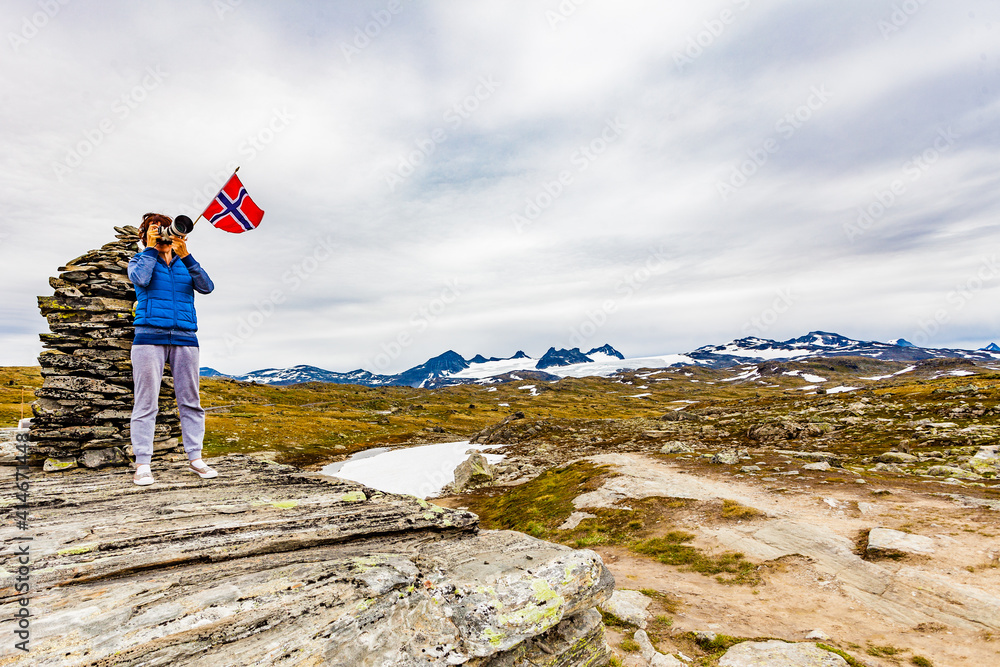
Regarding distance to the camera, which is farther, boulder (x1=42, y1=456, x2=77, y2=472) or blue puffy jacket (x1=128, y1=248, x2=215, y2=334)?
boulder (x1=42, y1=456, x2=77, y2=472)

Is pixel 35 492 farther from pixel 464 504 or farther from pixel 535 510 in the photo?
pixel 464 504

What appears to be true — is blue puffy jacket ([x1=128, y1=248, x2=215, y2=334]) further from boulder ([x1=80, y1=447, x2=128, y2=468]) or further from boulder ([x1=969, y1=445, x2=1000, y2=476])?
boulder ([x1=969, y1=445, x2=1000, y2=476])

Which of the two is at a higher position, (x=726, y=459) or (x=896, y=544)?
(x=896, y=544)

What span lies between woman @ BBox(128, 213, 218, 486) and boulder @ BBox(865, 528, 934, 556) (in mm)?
23317

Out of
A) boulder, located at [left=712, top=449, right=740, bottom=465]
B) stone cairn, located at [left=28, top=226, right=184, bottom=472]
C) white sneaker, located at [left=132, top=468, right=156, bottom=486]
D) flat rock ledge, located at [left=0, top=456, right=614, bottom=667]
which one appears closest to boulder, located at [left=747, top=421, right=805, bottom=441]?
boulder, located at [left=712, top=449, right=740, bottom=465]

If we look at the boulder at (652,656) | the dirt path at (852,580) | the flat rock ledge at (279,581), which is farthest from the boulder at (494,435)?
the flat rock ledge at (279,581)

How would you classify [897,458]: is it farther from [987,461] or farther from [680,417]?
[680,417]

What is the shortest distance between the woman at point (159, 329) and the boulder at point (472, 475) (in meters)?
33.7

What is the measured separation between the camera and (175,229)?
401 inches

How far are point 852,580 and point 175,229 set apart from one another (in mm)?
23494

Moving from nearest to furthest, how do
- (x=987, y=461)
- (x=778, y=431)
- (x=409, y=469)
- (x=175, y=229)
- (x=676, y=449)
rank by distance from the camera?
1. (x=175, y=229)
2. (x=987, y=461)
3. (x=676, y=449)
4. (x=778, y=431)
5. (x=409, y=469)

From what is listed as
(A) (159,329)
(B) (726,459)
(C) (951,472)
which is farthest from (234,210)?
(C) (951,472)

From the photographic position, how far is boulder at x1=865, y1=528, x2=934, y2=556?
1538 cm

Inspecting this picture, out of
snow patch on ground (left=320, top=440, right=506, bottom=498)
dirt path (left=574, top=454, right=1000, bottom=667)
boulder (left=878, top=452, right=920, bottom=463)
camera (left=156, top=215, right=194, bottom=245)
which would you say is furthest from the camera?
snow patch on ground (left=320, top=440, right=506, bottom=498)
